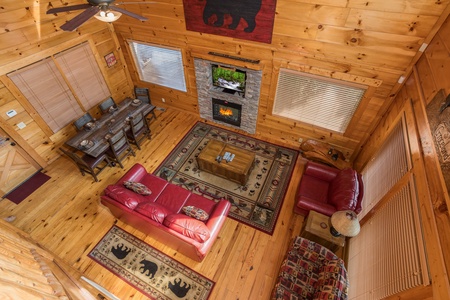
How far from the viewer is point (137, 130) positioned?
6023 mm

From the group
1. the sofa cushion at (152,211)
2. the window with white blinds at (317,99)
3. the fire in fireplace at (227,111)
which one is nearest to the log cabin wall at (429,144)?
the window with white blinds at (317,99)

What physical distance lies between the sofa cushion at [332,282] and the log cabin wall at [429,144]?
1.05 meters

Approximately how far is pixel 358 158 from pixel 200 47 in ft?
16.1

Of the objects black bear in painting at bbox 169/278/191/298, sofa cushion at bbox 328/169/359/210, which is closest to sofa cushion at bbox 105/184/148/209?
black bear in painting at bbox 169/278/191/298

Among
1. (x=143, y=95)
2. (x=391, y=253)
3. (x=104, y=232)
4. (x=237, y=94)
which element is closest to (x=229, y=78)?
(x=237, y=94)

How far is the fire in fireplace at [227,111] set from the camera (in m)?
6.33

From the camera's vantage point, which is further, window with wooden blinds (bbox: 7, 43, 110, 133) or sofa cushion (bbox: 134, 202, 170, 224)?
window with wooden blinds (bbox: 7, 43, 110, 133)

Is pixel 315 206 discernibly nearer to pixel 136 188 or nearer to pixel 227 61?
pixel 136 188

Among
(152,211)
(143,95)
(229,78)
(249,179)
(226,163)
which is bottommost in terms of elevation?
(152,211)

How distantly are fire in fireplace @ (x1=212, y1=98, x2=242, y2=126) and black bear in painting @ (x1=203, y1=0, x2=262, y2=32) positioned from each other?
2.05 meters

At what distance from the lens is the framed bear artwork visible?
4.40m

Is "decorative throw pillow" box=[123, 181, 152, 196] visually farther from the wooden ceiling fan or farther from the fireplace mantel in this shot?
the fireplace mantel

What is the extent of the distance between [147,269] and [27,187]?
13.1ft

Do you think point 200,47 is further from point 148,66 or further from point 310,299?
point 310,299
